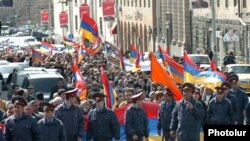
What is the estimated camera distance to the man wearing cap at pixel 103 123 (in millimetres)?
19062

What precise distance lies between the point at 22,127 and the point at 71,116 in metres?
2.17

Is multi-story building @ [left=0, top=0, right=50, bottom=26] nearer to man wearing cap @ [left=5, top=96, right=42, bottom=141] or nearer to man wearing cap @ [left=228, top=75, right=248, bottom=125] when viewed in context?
man wearing cap @ [left=228, top=75, right=248, bottom=125]

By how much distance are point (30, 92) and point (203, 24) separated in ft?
135

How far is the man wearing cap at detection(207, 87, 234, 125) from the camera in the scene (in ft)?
68.2

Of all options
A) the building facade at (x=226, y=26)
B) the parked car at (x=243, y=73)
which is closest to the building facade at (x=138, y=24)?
the building facade at (x=226, y=26)

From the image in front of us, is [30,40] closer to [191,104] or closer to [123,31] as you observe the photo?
[123,31]

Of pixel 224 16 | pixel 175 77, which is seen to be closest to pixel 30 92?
pixel 175 77

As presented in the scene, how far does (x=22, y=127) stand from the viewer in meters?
16.5

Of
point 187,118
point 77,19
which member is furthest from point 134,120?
point 77,19

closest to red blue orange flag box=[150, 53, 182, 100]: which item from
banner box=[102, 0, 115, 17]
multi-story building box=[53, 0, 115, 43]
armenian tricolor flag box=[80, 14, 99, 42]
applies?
armenian tricolor flag box=[80, 14, 99, 42]

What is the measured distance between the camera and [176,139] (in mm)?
20469

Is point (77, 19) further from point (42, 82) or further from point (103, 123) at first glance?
point (103, 123)

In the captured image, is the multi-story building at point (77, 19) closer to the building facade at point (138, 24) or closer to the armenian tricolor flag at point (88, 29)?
the building facade at point (138, 24)

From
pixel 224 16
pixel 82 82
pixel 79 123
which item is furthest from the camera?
pixel 224 16
